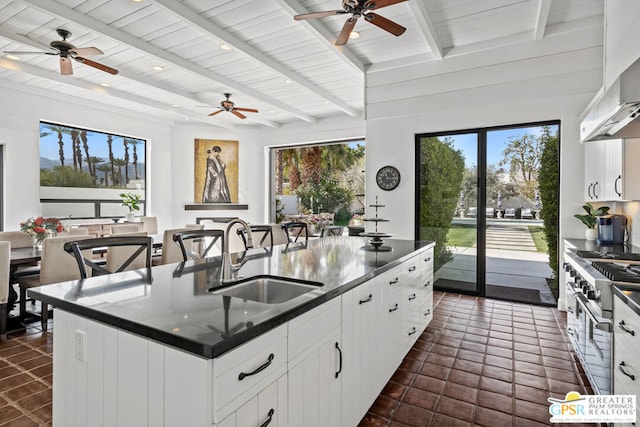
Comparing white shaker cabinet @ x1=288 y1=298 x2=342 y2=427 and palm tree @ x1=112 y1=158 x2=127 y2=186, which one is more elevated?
palm tree @ x1=112 y1=158 x2=127 y2=186

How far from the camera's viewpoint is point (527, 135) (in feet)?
14.3

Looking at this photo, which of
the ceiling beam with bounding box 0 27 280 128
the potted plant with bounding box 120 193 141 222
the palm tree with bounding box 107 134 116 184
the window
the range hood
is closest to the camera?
the range hood

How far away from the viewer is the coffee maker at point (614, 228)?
329cm

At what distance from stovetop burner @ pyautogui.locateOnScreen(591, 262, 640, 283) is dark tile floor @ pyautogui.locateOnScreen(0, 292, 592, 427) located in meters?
0.84

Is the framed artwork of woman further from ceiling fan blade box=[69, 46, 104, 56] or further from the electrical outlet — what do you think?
the electrical outlet

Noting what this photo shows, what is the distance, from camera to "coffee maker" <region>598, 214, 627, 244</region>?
10.8ft

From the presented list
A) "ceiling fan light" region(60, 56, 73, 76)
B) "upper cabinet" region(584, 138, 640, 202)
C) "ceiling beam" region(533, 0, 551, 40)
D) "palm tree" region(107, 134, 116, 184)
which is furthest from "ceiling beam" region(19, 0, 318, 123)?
"upper cabinet" region(584, 138, 640, 202)

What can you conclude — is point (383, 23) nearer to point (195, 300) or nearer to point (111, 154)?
point (195, 300)

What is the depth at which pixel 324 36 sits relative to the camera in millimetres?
3838

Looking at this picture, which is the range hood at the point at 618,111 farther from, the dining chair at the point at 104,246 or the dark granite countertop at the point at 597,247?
the dining chair at the point at 104,246

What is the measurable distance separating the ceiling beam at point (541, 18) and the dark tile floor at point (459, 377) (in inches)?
124

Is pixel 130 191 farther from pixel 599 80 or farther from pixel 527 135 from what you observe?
pixel 599 80

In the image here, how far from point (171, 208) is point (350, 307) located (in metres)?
6.97

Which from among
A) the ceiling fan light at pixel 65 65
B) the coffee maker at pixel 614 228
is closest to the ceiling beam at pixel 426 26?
the coffee maker at pixel 614 228
